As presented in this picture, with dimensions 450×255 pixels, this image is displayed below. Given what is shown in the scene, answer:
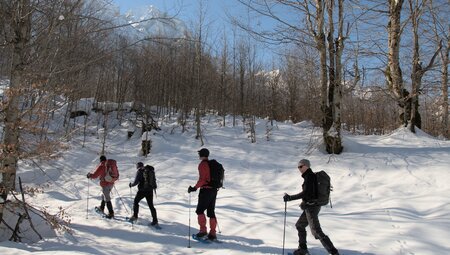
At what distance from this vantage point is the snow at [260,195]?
6828mm

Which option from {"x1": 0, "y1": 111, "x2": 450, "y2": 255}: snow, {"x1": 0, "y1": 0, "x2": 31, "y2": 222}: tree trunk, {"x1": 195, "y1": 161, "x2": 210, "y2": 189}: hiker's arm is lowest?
{"x1": 0, "y1": 111, "x2": 450, "y2": 255}: snow

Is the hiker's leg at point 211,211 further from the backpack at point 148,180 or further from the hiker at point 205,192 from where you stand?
the backpack at point 148,180

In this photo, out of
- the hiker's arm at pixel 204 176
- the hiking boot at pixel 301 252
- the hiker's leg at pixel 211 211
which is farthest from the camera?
the hiker's leg at pixel 211 211

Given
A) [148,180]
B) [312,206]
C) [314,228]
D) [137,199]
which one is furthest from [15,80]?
[314,228]

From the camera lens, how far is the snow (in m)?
6.83

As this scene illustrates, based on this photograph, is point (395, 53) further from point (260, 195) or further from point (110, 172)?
point (110, 172)

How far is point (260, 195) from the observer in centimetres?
1209

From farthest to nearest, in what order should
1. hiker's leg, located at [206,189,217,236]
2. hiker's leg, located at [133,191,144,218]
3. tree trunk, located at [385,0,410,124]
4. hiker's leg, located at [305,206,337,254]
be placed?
1. tree trunk, located at [385,0,410,124]
2. hiker's leg, located at [133,191,144,218]
3. hiker's leg, located at [206,189,217,236]
4. hiker's leg, located at [305,206,337,254]

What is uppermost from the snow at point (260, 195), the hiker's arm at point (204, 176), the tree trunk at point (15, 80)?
the tree trunk at point (15, 80)

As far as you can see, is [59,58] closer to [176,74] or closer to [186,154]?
[186,154]

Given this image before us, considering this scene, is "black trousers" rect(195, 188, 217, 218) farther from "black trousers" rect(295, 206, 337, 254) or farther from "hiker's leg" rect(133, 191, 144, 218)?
"hiker's leg" rect(133, 191, 144, 218)

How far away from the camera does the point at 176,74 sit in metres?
27.7

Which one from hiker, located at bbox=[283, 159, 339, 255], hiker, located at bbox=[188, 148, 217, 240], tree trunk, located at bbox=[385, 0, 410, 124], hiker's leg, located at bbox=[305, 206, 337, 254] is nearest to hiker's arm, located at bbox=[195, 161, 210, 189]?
hiker, located at bbox=[188, 148, 217, 240]

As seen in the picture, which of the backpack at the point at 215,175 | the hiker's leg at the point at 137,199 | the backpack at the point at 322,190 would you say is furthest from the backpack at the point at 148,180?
the backpack at the point at 322,190
